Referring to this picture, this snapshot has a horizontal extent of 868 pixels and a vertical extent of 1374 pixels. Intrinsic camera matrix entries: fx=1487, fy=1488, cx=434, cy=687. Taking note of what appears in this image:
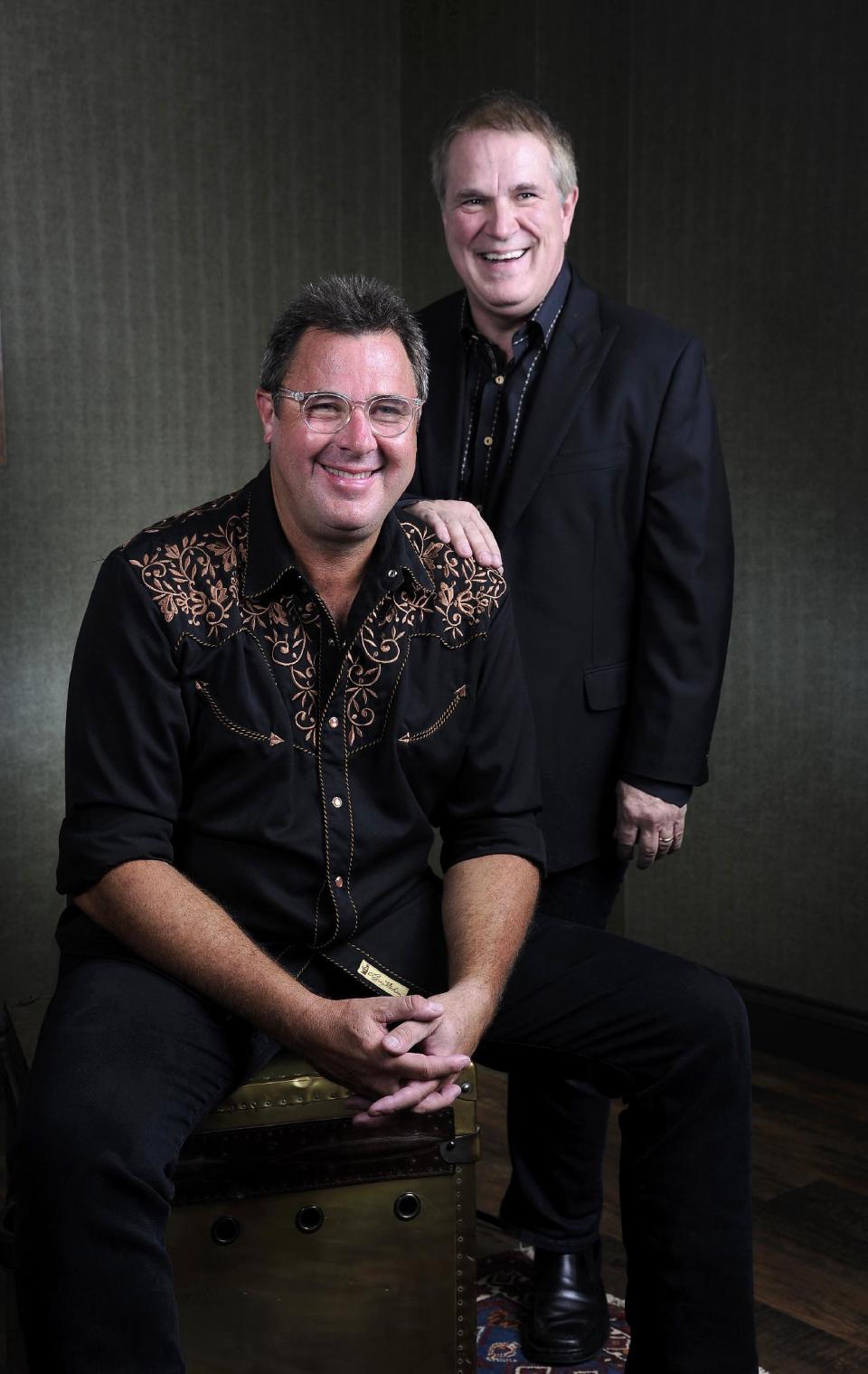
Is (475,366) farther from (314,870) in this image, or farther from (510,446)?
(314,870)

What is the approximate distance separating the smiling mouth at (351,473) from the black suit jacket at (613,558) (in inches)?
15.2

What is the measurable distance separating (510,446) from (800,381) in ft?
3.92

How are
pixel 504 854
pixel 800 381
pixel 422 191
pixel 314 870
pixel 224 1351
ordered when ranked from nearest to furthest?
pixel 224 1351
pixel 314 870
pixel 504 854
pixel 800 381
pixel 422 191

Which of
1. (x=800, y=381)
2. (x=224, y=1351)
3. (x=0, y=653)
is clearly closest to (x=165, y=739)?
(x=224, y=1351)

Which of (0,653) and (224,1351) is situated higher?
(0,653)

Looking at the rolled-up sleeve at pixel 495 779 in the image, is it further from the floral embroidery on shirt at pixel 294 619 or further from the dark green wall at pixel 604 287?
the dark green wall at pixel 604 287

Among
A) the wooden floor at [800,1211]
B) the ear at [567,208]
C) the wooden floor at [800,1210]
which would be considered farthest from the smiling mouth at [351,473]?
the wooden floor at [800,1210]

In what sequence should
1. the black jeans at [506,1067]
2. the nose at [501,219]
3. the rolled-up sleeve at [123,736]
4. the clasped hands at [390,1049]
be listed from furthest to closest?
the nose at [501,219], the rolled-up sleeve at [123,736], the clasped hands at [390,1049], the black jeans at [506,1067]

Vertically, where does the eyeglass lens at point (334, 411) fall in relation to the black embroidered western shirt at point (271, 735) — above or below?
above

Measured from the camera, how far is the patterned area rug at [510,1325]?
6.97 feet

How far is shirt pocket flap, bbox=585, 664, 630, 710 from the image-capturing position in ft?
7.15

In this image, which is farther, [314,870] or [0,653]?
[0,653]

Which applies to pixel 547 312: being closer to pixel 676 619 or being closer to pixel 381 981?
pixel 676 619

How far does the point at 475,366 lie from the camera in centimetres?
224
